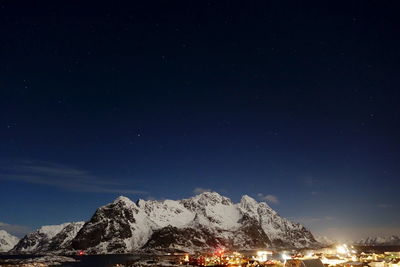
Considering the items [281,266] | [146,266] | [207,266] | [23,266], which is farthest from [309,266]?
[23,266]

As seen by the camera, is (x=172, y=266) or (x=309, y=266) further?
(x=172, y=266)

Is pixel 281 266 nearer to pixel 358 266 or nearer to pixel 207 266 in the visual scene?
pixel 358 266

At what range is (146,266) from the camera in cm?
12544

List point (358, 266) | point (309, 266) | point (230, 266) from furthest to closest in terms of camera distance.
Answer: point (230, 266), point (358, 266), point (309, 266)

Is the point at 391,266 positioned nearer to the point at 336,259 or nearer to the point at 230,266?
the point at 336,259

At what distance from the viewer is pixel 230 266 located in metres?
103

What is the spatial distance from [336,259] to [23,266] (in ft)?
340


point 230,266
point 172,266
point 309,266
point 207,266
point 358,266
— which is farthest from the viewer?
point 172,266

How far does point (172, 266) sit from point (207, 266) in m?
14.8

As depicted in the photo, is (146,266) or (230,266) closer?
(230,266)

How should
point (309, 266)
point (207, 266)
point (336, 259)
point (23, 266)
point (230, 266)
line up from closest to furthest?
point (309, 266) → point (336, 259) → point (230, 266) → point (207, 266) → point (23, 266)

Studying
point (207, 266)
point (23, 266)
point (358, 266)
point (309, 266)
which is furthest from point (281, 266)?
point (23, 266)

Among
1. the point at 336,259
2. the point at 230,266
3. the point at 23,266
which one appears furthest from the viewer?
the point at 23,266

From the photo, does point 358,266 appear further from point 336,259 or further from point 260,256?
point 260,256
